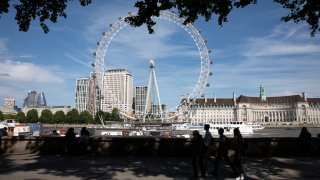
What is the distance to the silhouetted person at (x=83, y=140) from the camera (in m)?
19.2

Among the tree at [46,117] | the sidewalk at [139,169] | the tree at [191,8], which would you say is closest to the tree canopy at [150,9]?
the tree at [191,8]

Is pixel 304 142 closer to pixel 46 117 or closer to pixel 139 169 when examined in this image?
pixel 139 169

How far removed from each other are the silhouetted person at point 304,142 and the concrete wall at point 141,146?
0.67ft

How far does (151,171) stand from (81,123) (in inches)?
6280

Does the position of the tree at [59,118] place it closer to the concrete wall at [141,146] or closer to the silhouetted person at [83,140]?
the concrete wall at [141,146]

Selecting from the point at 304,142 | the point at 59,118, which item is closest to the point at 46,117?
the point at 59,118

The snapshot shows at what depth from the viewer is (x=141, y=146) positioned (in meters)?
19.6

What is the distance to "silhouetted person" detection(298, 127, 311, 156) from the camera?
A: 1750cm

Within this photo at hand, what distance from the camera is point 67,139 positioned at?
19.5 meters

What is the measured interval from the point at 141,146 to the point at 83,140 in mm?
3156

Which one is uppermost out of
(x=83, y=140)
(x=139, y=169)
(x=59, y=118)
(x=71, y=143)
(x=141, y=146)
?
(x=59, y=118)

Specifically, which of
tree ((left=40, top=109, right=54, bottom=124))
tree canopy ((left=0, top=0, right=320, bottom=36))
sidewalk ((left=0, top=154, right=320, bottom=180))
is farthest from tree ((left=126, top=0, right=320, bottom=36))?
tree ((left=40, top=109, right=54, bottom=124))

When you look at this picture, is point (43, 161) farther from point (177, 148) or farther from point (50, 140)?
point (177, 148)

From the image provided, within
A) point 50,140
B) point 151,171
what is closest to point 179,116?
point 50,140
